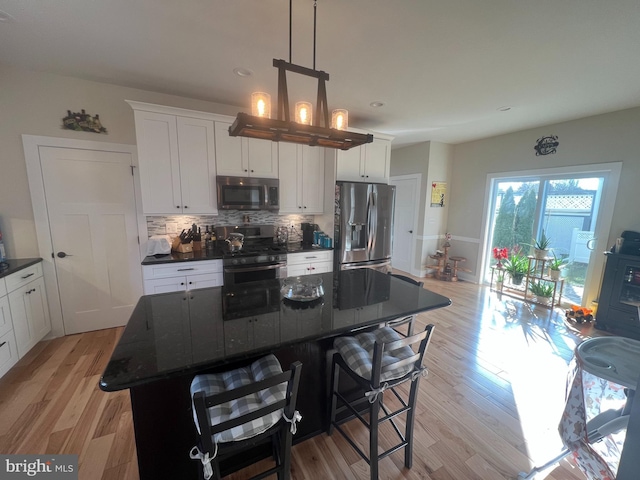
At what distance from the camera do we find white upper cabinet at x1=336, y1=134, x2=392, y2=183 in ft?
11.7

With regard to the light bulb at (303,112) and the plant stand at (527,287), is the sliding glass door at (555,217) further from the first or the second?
the light bulb at (303,112)

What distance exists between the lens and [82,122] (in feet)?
8.93

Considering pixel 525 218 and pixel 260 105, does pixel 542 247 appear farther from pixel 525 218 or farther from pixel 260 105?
pixel 260 105

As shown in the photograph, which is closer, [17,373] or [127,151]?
[17,373]

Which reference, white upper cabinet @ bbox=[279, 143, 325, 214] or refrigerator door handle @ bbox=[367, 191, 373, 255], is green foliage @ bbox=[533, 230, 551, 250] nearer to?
refrigerator door handle @ bbox=[367, 191, 373, 255]

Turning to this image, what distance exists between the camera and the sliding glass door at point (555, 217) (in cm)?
369

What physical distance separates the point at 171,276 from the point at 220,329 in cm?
181

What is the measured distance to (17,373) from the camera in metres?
2.29

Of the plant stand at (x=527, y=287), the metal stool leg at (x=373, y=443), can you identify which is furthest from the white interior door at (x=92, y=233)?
the plant stand at (x=527, y=287)

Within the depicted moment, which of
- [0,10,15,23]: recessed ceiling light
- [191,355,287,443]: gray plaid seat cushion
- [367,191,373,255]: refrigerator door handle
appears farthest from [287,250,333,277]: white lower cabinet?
[0,10,15,23]: recessed ceiling light

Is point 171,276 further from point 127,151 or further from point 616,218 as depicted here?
point 616,218

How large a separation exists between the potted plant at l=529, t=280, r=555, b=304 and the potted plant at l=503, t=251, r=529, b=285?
0.59 feet

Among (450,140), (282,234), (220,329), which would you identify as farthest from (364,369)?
(450,140)

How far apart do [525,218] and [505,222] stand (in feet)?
1.01
